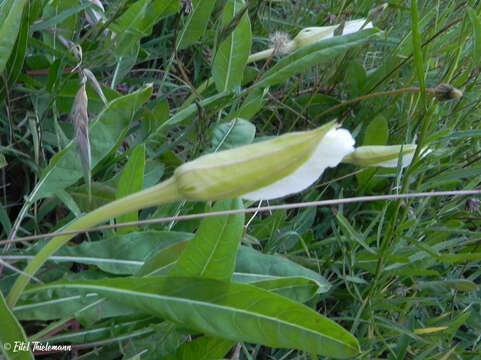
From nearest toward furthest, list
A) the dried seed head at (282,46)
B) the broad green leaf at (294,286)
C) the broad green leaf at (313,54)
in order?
the broad green leaf at (294,286) < the broad green leaf at (313,54) < the dried seed head at (282,46)

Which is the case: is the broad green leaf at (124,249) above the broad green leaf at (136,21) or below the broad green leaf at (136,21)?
below

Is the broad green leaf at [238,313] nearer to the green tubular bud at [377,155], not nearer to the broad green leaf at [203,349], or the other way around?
the broad green leaf at [203,349]

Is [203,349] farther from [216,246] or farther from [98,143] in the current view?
[98,143]

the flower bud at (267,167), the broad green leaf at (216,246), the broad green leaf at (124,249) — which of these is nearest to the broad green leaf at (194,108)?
the broad green leaf at (124,249)

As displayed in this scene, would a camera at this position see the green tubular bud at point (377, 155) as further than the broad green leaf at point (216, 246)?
Yes

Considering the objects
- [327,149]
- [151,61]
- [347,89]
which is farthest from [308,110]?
[327,149]

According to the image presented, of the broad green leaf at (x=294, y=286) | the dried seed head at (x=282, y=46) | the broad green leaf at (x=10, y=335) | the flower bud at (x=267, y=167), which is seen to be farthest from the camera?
the dried seed head at (x=282, y=46)

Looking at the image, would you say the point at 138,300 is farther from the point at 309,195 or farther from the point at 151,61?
the point at 151,61

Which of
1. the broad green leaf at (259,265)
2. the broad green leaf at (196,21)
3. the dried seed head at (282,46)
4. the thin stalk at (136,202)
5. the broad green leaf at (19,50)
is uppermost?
the broad green leaf at (19,50)
